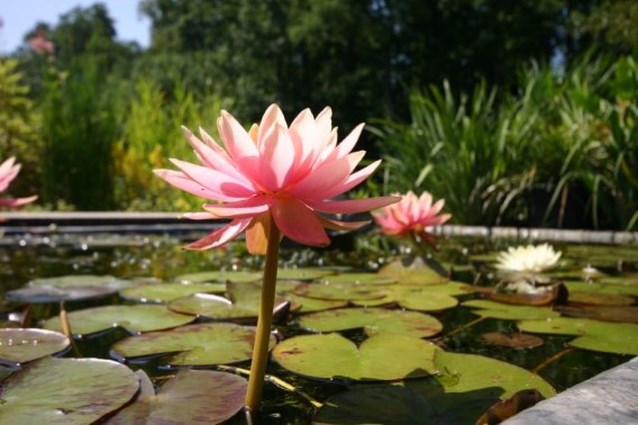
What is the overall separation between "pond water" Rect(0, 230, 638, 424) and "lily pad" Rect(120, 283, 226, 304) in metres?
0.06

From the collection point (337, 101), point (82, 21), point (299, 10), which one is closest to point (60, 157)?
point (337, 101)

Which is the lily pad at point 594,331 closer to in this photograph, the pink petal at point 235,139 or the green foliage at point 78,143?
the pink petal at point 235,139

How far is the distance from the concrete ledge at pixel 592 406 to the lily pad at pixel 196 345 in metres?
0.56

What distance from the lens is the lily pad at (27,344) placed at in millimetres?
967

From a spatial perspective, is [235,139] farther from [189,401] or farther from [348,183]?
[189,401]

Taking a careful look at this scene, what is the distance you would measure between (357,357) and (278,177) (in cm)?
43

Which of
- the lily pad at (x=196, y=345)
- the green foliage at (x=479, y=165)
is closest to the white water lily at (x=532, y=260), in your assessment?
the lily pad at (x=196, y=345)

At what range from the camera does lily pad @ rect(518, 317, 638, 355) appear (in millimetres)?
1096

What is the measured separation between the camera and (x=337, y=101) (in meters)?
14.8

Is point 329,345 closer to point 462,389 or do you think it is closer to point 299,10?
point 462,389

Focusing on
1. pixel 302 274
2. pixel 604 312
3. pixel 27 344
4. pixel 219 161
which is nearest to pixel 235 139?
pixel 219 161

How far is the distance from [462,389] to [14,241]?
3.06m

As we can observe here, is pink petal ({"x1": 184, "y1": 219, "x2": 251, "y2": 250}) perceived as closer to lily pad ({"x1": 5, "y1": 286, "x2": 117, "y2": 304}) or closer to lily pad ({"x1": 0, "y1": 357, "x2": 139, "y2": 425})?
lily pad ({"x1": 0, "y1": 357, "x2": 139, "y2": 425})

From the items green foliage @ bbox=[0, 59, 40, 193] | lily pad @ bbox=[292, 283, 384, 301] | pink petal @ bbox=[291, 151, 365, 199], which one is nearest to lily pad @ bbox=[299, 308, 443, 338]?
lily pad @ bbox=[292, 283, 384, 301]
